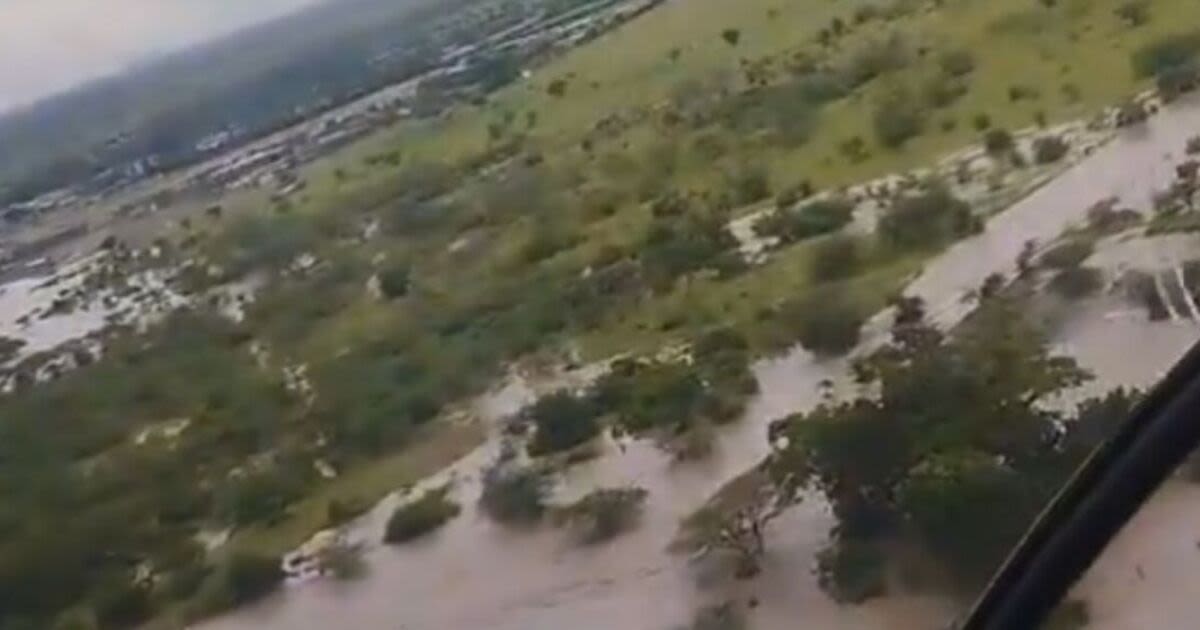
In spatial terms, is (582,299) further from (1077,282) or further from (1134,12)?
(1134,12)

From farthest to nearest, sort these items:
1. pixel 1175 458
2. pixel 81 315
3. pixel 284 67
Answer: pixel 284 67, pixel 81 315, pixel 1175 458

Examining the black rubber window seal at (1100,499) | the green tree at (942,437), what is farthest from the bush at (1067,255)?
the black rubber window seal at (1100,499)

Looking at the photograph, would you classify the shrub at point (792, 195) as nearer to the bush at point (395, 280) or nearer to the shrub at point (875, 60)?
the shrub at point (875, 60)

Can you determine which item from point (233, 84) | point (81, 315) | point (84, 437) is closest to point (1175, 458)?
point (84, 437)

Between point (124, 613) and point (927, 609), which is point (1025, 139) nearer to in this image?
point (927, 609)

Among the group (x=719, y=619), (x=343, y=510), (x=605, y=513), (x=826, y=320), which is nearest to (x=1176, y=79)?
(x=826, y=320)

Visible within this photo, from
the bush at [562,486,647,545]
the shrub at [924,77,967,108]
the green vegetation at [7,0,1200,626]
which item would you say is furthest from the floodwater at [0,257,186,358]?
the shrub at [924,77,967,108]
